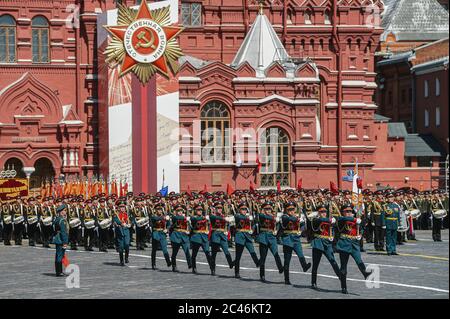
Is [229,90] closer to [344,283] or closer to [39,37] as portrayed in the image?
[39,37]

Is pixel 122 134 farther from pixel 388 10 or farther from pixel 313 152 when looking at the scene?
pixel 388 10

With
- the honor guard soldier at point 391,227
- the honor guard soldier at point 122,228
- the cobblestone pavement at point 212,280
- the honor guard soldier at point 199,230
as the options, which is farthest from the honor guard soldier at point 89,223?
the honor guard soldier at point 391,227

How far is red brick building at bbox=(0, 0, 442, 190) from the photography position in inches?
2067

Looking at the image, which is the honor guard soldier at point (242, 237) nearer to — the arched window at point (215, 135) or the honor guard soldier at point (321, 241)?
the honor guard soldier at point (321, 241)

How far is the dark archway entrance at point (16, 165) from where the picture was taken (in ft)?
172

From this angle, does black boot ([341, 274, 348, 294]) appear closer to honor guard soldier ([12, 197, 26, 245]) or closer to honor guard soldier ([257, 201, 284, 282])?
honor guard soldier ([257, 201, 284, 282])

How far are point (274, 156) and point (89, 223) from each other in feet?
59.6

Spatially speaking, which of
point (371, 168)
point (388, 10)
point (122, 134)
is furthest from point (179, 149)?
point (388, 10)

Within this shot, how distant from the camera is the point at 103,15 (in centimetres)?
5194

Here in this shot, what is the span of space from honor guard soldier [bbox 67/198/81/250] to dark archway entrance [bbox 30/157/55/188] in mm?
15542

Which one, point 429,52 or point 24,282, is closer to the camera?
point 24,282

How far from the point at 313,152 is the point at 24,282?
93.1 feet

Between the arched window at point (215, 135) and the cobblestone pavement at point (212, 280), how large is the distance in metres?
18.3

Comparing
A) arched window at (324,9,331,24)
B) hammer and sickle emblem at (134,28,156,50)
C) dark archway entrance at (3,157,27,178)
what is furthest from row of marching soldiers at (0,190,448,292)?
arched window at (324,9,331,24)
